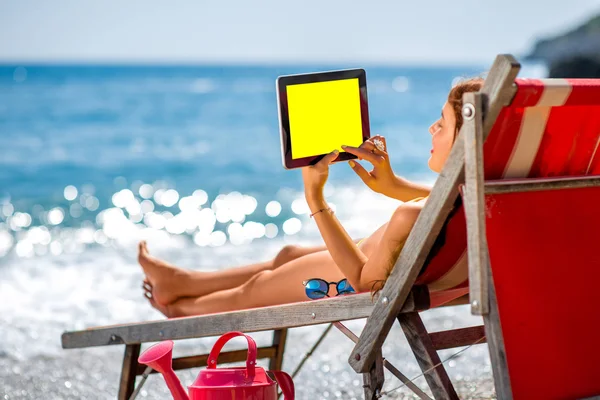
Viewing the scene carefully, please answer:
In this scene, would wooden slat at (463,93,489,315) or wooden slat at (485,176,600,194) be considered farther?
wooden slat at (485,176,600,194)

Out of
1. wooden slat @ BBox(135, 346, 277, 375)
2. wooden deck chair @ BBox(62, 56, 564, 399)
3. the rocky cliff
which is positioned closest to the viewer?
wooden deck chair @ BBox(62, 56, 564, 399)

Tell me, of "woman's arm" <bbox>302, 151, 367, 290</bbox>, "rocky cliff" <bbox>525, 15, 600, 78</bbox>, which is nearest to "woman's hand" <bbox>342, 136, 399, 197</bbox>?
"woman's arm" <bbox>302, 151, 367, 290</bbox>

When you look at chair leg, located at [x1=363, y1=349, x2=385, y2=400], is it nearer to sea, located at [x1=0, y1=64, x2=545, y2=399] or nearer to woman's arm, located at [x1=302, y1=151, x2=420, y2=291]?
woman's arm, located at [x1=302, y1=151, x2=420, y2=291]

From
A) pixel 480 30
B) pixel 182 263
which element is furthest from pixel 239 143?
pixel 480 30

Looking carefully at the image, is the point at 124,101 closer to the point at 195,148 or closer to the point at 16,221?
the point at 195,148

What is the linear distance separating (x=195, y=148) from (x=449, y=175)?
1982 cm

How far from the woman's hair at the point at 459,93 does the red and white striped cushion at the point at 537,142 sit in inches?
10.9

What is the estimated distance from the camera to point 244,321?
2910mm

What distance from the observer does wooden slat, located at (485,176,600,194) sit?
2281mm

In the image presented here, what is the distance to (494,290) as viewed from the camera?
224cm

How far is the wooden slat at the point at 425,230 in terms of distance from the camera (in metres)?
2.14

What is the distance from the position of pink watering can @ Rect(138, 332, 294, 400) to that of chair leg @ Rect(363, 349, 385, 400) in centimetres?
29

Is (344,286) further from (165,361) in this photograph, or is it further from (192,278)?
(192,278)

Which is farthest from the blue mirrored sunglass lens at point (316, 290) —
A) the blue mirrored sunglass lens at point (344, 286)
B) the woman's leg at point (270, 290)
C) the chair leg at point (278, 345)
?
the chair leg at point (278, 345)
